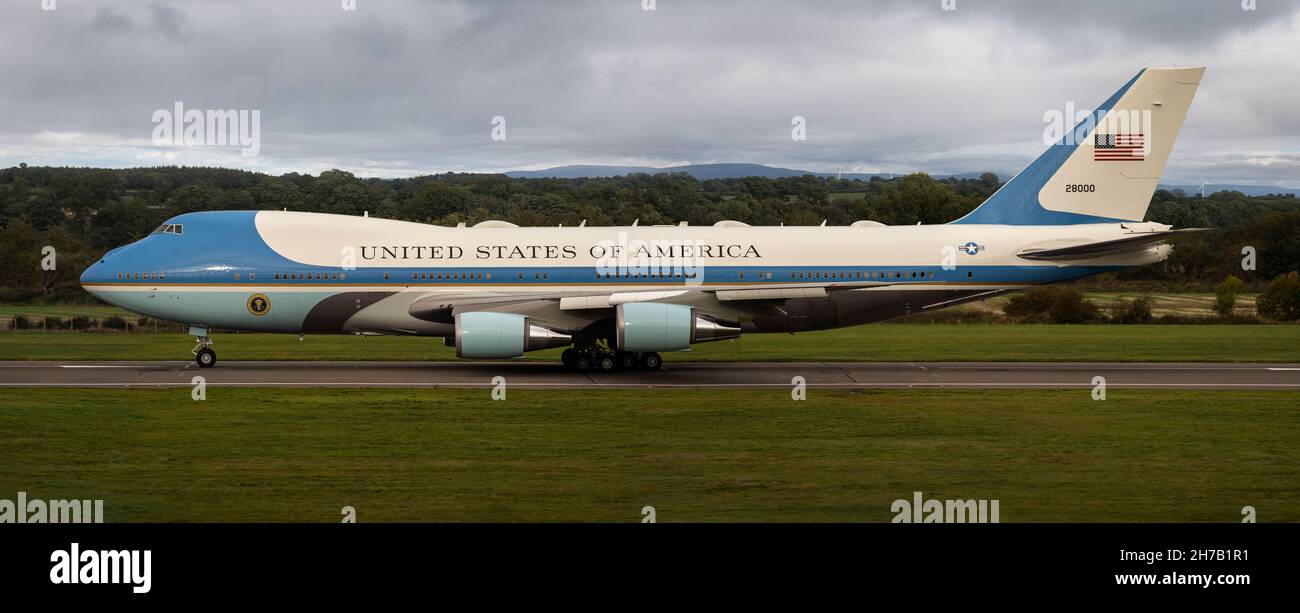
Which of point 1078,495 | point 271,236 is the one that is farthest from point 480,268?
point 1078,495

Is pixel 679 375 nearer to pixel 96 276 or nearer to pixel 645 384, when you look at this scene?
pixel 645 384

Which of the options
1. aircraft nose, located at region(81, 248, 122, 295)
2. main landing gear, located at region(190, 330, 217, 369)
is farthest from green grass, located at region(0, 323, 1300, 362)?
aircraft nose, located at region(81, 248, 122, 295)

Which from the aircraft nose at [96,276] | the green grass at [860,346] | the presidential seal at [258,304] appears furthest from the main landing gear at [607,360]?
the aircraft nose at [96,276]

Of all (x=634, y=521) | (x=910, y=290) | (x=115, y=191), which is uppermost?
(x=115, y=191)

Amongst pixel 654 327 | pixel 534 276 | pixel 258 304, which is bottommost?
pixel 654 327

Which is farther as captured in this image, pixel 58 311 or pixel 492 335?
pixel 58 311

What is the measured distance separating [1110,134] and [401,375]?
2170cm

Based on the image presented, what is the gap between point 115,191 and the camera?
96.7 metres

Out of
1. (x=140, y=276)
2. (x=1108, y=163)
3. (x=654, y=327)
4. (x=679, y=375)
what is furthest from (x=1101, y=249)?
(x=140, y=276)

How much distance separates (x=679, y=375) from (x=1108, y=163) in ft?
47.9

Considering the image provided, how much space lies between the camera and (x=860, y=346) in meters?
41.1

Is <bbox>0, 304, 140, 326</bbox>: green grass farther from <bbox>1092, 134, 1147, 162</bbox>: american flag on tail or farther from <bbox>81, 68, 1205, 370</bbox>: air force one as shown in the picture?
<bbox>1092, 134, 1147, 162</bbox>: american flag on tail

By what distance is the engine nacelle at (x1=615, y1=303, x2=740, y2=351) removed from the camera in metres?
29.5

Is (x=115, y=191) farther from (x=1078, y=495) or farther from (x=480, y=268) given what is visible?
(x=1078, y=495)
